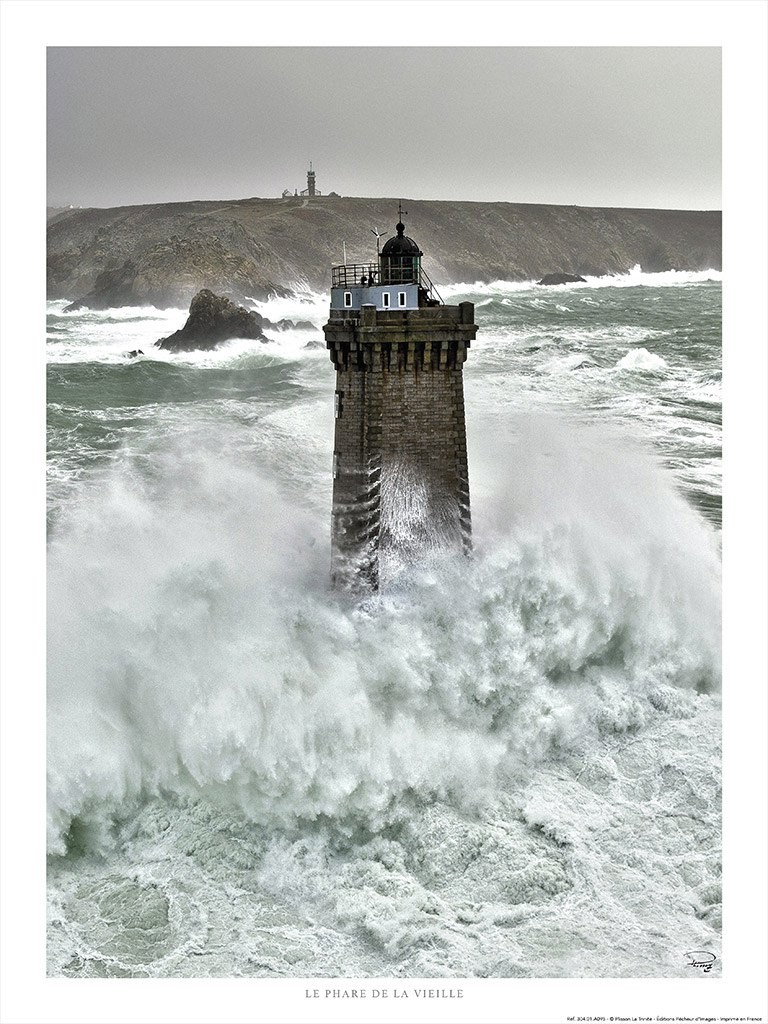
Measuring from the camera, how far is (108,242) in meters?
15.5

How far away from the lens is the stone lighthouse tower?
13.8 m

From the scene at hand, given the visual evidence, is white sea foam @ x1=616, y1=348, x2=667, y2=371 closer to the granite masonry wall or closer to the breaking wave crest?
the breaking wave crest

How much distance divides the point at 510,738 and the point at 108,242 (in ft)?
25.4

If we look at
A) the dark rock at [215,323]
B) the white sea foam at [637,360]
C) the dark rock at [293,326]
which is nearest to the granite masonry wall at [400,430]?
the dark rock at [293,326]

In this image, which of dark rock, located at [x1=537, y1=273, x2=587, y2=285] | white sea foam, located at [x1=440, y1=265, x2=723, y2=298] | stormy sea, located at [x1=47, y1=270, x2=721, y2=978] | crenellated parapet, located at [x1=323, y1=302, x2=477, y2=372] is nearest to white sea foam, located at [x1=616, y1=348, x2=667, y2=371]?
stormy sea, located at [x1=47, y1=270, x2=721, y2=978]

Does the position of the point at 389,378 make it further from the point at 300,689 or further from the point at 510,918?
the point at 510,918

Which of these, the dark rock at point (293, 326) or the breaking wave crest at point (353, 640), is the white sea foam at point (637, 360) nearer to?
the breaking wave crest at point (353, 640)

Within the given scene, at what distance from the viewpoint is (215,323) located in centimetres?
1622

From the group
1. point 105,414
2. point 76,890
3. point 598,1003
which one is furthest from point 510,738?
point 105,414

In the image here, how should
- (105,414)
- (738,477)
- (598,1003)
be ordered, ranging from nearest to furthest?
(598,1003) → (738,477) → (105,414)

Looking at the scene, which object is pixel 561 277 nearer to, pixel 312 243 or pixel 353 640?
pixel 312 243
